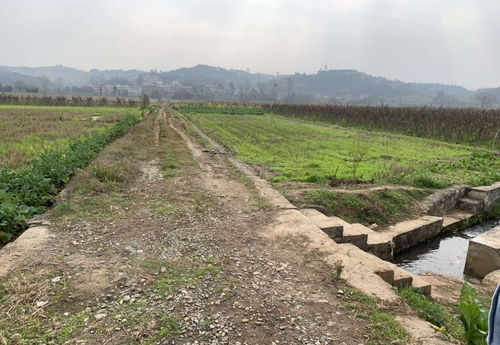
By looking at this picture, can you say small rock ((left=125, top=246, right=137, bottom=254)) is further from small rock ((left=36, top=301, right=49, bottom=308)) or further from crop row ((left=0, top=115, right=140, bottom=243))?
crop row ((left=0, top=115, right=140, bottom=243))

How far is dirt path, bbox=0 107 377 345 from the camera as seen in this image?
131 inches

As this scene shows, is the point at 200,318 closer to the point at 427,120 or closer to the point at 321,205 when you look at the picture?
the point at 321,205

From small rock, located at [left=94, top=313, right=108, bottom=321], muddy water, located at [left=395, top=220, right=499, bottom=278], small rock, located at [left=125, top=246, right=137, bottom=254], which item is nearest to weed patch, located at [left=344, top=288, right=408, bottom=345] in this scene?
small rock, located at [left=94, top=313, right=108, bottom=321]

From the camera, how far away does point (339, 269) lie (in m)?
4.57

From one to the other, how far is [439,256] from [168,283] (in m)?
6.56

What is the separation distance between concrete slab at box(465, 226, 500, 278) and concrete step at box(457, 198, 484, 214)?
3.37 m

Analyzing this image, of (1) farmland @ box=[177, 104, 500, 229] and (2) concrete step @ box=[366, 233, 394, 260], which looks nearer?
(2) concrete step @ box=[366, 233, 394, 260]

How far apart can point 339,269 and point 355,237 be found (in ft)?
7.49

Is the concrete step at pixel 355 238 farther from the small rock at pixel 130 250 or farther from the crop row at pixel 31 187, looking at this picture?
the crop row at pixel 31 187

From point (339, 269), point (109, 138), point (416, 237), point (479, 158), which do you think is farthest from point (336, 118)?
point (339, 269)

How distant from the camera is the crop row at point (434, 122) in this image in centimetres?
2139

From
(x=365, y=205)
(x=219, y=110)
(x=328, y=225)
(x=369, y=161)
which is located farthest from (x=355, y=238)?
(x=219, y=110)

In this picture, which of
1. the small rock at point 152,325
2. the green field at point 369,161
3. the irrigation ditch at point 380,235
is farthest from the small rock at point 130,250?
the green field at point 369,161

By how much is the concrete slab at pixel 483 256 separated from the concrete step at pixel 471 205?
11.1 feet
